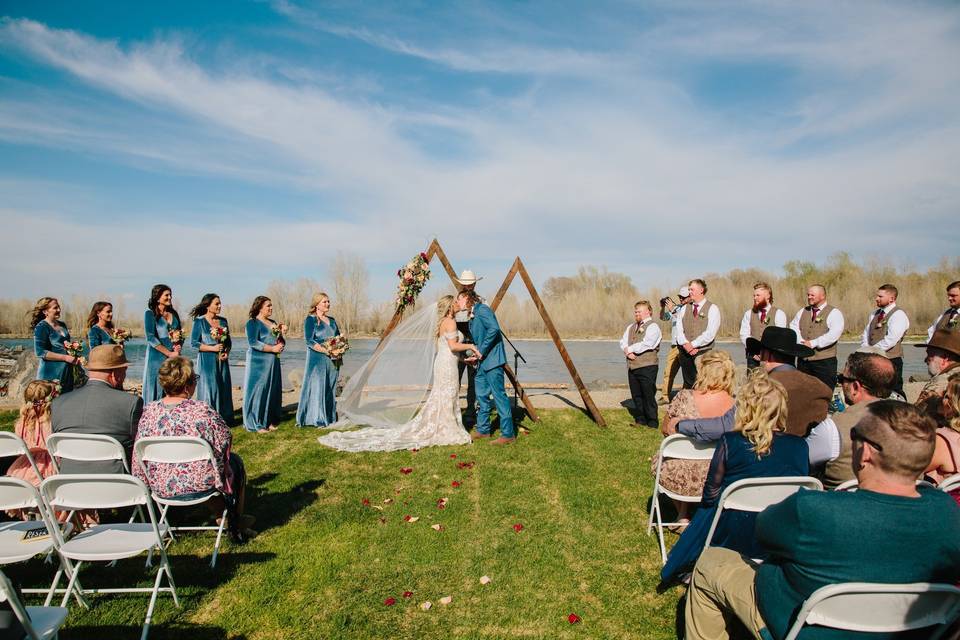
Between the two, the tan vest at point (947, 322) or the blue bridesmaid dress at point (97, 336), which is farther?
the blue bridesmaid dress at point (97, 336)

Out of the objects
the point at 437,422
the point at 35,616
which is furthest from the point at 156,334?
the point at 35,616

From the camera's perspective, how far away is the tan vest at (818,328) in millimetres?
8406

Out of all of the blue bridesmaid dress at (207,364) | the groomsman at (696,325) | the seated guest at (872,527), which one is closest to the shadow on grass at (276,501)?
the blue bridesmaid dress at (207,364)

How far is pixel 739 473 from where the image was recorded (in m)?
3.49

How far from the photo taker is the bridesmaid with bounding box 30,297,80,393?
26.0ft

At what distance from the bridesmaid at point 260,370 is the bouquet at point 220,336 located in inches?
14.7

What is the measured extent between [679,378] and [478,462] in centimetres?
1103

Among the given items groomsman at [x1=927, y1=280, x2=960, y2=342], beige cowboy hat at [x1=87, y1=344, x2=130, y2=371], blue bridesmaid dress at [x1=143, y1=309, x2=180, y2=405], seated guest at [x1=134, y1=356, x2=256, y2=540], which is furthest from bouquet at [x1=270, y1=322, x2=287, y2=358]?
groomsman at [x1=927, y1=280, x2=960, y2=342]

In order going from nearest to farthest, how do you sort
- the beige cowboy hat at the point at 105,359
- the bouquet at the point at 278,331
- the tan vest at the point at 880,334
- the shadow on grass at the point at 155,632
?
the shadow on grass at the point at 155,632 → the beige cowboy hat at the point at 105,359 → the tan vest at the point at 880,334 → the bouquet at the point at 278,331

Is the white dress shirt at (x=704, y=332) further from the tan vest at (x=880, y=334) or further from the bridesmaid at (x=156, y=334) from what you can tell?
the bridesmaid at (x=156, y=334)

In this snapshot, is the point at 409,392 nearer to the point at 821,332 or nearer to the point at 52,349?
the point at 52,349

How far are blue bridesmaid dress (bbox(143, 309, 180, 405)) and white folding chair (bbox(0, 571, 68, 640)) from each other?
6529mm

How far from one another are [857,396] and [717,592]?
6.55 ft

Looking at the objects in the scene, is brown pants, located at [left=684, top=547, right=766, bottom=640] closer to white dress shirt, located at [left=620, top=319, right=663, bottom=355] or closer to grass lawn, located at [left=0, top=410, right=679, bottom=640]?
grass lawn, located at [left=0, top=410, right=679, bottom=640]
